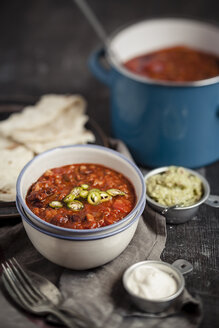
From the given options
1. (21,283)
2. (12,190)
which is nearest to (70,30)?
(12,190)

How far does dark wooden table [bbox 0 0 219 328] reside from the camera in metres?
5.14

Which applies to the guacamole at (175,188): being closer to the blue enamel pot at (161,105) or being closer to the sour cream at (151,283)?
the blue enamel pot at (161,105)

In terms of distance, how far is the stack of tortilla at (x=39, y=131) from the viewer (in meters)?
3.83

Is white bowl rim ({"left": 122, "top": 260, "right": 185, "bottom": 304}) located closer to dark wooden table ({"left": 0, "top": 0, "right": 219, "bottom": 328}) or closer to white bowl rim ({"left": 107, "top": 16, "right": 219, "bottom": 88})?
dark wooden table ({"left": 0, "top": 0, "right": 219, "bottom": 328})

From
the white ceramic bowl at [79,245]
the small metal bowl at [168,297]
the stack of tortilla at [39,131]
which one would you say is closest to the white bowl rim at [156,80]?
the stack of tortilla at [39,131]

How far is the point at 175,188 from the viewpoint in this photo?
3547 millimetres

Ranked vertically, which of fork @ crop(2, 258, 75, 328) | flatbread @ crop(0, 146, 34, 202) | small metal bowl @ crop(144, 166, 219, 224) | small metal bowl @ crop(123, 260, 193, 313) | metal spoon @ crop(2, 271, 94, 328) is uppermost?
flatbread @ crop(0, 146, 34, 202)

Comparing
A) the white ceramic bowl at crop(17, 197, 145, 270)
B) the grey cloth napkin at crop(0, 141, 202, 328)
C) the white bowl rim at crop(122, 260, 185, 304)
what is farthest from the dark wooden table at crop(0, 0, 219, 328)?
the white ceramic bowl at crop(17, 197, 145, 270)

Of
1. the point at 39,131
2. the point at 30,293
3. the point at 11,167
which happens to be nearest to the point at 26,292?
the point at 30,293

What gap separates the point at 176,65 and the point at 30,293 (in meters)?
2.36

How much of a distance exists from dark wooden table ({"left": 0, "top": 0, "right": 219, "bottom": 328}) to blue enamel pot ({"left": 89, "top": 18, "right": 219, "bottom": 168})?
8.2 inches

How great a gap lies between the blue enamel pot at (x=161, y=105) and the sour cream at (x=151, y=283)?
4.23 ft

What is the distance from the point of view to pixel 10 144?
160 inches

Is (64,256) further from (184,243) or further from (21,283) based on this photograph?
(184,243)
